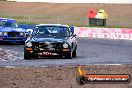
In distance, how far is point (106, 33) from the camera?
1465 inches

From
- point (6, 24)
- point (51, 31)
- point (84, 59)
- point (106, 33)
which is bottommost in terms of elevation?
point (106, 33)

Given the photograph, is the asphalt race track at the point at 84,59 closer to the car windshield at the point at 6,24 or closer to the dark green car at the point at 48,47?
the dark green car at the point at 48,47

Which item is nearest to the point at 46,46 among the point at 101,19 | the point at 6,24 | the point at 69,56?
the point at 69,56

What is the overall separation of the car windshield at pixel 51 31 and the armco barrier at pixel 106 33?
17221mm

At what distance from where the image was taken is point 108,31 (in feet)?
122

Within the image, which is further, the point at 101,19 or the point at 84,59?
the point at 101,19

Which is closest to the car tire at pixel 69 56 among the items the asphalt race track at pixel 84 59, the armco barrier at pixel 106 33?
the asphalt race track at pixel 84 59

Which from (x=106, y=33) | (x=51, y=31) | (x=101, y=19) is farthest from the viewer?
(x=101, y=19)

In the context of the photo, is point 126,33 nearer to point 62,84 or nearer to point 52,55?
point 52,55

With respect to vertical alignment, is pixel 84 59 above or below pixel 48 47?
below

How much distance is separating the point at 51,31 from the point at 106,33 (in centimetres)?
1877

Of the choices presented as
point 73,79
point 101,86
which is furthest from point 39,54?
point 101,86

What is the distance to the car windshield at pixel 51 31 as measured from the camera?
1862cm

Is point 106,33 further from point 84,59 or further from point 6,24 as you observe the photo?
point 84,59
